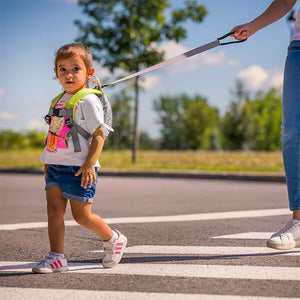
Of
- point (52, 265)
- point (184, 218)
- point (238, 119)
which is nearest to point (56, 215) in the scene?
point (52, 265)

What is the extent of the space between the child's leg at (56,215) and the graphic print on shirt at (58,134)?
26 centimetres

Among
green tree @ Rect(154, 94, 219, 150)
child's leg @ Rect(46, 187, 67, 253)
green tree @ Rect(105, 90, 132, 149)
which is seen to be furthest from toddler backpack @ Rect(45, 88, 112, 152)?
green tree @ Rect(154, 94, 219, 150)

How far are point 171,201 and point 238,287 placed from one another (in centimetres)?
507

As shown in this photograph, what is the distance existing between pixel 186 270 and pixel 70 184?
0.85m

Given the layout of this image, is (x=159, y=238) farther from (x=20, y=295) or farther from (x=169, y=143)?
(x=169, y=143)

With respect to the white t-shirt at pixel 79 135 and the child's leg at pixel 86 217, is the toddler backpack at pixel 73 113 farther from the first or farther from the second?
the child's leg at pixel 86 217

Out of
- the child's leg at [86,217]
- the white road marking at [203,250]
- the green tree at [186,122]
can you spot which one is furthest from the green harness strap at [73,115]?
the green tree at [186,122]

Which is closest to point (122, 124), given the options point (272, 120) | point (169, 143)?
point (169, 143)

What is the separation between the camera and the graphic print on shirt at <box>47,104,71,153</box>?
127 inches

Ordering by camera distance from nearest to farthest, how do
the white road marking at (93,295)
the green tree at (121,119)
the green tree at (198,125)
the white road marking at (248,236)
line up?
the white road marking at (93,295) < the white road marking at (248,236) < the green tree at (121,119) < the green tree at (198,125)

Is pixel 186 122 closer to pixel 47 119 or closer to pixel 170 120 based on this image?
pixel 170 120

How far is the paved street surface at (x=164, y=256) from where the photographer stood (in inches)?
107

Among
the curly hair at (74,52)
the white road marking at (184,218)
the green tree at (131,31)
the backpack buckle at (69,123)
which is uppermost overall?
the green tree at (131,31)

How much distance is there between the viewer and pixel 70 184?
3.17 meters
